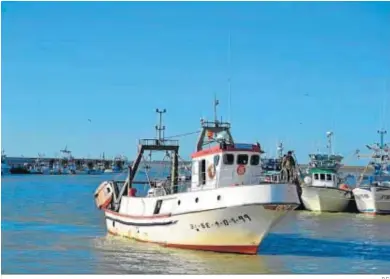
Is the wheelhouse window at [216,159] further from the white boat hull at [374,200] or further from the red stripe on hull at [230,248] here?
the white boat hull at [374,200]

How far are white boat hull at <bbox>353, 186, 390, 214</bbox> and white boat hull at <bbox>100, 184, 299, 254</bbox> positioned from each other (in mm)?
21121

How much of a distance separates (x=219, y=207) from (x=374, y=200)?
73.5 feet

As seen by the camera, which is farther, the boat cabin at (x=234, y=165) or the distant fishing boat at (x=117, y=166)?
the distant fishing boat at (x=117, y=166)

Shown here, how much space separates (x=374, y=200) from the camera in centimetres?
3912

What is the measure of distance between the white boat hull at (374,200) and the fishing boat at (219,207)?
19.0 metres

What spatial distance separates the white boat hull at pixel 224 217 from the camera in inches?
754

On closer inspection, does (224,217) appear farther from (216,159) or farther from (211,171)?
(216,159)

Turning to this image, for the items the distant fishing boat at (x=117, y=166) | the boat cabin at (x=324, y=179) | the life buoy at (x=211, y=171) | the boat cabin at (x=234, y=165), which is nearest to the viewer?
the boat cabin at (x=234, y=165)

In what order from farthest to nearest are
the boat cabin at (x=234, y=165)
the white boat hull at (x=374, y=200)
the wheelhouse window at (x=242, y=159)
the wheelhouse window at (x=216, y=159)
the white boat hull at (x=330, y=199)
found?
the white boat hull at (x=330, y=199) → the white boat hull at (x=374, y=200) → the wheelhouse window at (x=216, y=159) → the wheelhouse window at (x=242, y=159) → the boat cabin at (x=234, y=165)

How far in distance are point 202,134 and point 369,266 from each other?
8716 mm

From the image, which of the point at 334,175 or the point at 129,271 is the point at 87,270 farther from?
the point at 334,175

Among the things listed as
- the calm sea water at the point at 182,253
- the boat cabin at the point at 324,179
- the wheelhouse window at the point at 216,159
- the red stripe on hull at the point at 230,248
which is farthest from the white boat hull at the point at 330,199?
the red stripe on hull at the point at 230,248

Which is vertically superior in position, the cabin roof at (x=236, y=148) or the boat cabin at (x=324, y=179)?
the cabin roof at (x=236, y=148)

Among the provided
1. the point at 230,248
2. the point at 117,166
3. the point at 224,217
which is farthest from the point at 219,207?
the point at 117,166
